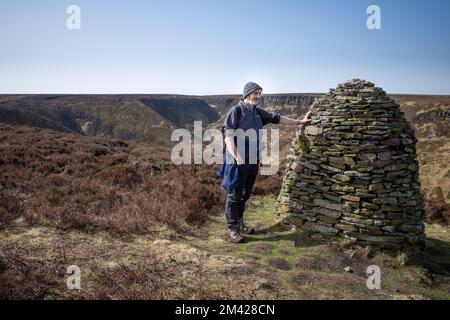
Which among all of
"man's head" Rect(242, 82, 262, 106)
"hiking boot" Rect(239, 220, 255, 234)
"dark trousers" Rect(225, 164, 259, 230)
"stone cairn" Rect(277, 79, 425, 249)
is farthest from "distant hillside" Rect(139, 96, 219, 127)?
"man's head" Rect(242, 82, 262, 106)

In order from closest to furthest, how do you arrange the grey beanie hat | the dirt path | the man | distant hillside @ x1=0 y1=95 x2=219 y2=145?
the dirt path < the man < the grey beanie hat < distant hillside @ x1=0 y1=95 x2=219 y2=145

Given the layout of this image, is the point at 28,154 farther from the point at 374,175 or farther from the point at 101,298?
the point at 374,175

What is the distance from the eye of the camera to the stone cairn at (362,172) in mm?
5566

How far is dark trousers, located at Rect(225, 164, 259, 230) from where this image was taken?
5750 millimetres

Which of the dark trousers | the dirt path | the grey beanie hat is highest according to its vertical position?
the grey beanie hat

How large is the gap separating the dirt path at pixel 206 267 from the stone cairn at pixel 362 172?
43 centimetres

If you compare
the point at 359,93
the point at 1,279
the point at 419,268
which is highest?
the point at 359,93

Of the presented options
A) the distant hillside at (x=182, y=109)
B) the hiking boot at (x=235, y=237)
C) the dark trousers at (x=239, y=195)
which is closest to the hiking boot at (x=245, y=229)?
the dark trousers at (x=239, y=195)

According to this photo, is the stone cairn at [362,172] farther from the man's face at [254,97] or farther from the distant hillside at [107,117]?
the distant hillside at [107,117]

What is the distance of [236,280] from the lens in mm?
4406

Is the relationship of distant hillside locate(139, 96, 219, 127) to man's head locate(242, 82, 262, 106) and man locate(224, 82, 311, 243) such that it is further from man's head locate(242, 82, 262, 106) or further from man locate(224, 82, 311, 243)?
man's head locate(242, 82, 262, 106)
